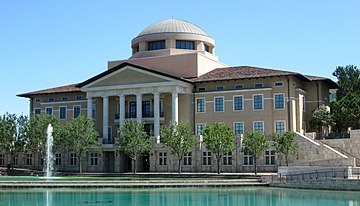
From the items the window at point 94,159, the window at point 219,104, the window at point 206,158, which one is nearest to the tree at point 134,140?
the window at point 206,158

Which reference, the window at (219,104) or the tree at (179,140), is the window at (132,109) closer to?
the tree at (179,140)

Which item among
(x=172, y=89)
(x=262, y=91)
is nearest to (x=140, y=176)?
(x=172, y=89)

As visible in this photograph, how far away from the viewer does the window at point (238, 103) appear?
183 ft

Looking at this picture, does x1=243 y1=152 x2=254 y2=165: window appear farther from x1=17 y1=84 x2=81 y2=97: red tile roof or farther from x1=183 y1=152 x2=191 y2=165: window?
x1=17 y1=84 x2=81 y2=97: red tile roof

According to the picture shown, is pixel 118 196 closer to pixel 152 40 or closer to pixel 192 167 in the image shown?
pixel 192 167

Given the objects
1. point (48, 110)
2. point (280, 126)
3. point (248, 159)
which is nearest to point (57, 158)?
point (48, 110)

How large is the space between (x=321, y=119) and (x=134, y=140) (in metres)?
17.9

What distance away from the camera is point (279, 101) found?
54.3 meters

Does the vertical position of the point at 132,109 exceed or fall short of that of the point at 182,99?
it falls short

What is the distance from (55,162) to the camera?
2469 inches

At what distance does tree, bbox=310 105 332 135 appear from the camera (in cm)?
5419

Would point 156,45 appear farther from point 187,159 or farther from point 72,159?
point 72,159

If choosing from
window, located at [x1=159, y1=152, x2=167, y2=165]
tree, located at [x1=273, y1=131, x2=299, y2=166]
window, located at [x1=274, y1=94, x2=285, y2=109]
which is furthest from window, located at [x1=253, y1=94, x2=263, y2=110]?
window, located at [x1=159, y1=152, x2=167, y2=165]

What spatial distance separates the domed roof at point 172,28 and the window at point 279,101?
619 inches
